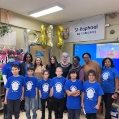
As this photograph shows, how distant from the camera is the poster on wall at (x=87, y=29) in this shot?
17.6 ft

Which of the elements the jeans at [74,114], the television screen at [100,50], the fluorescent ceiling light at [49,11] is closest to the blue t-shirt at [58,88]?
the jeans at [74,114]

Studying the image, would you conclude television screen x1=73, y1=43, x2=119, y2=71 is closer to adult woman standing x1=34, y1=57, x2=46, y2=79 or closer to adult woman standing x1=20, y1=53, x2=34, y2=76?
adult woman standing x1=34, y1=57, x2=46, y2=79

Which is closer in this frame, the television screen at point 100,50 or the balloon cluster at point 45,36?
the television screen at point 100,50

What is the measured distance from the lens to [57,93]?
3.49 meters

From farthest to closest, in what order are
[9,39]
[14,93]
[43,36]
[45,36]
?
[45,36]
[43,36]
[9,39]
[14,93]

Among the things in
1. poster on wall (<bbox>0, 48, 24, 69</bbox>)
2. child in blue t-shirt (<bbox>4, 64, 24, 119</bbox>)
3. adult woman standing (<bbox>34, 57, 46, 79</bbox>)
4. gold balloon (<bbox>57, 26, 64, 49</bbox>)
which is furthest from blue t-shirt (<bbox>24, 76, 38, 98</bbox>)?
gold balloon (<bbox>57, 26, 64, 49</bbox>)

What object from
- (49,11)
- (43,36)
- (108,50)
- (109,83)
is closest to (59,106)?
(109,83)

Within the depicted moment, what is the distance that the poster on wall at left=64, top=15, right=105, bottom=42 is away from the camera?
537 centimetres

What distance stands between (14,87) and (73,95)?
1.01 metres

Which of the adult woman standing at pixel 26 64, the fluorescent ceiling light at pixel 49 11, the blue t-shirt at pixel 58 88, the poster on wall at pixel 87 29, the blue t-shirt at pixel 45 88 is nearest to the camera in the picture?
the blue t-shirt at pixel 58 88

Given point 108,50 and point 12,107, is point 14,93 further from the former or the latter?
point 108,50

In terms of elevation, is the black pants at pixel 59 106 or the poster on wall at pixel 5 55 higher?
the poster on wall at pixel 5 55

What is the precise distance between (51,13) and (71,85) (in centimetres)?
250

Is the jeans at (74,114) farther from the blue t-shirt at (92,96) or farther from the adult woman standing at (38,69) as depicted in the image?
the adult woman standing at (38,69)
